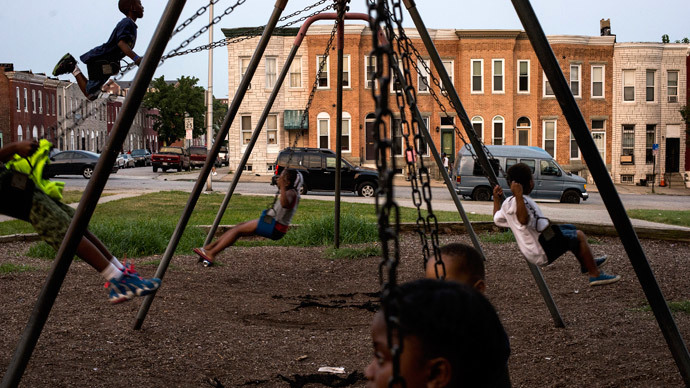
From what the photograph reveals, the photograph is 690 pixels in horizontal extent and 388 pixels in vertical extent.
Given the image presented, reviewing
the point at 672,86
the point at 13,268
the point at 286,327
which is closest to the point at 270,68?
the point at 672,86

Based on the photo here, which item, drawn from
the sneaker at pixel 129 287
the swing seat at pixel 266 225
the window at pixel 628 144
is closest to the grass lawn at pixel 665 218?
the swing seat at pixel 266 225

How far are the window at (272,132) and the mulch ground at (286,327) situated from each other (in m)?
31.3

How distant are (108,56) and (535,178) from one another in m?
20.0

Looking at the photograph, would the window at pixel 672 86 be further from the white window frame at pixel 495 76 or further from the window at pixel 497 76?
the window at pixel 497 76

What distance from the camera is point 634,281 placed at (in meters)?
8.10

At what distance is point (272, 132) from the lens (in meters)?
40.8

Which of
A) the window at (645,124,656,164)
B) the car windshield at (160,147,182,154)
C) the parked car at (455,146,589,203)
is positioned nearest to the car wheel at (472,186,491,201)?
the parked car at (455,146,589,203)

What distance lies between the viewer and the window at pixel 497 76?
39781mm

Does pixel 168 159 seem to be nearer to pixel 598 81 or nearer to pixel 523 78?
pixel 523 78

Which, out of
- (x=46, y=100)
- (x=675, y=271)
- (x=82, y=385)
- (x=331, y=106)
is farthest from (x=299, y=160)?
(x=46, y=100)

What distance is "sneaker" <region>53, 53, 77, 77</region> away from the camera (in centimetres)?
598

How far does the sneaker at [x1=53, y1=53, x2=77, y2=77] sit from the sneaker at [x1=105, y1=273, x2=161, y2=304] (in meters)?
2.46

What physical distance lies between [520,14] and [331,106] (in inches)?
1398

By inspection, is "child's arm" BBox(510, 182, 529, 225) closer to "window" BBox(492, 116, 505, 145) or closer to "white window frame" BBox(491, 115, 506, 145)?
"white window frame" BBox(491, 115, 506, 145)
